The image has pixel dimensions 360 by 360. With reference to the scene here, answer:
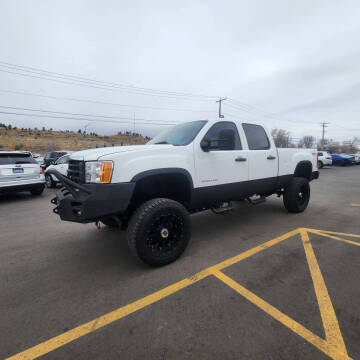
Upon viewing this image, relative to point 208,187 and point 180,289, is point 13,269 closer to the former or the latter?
point 180,289

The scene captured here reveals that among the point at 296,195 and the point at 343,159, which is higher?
the point at 343,159

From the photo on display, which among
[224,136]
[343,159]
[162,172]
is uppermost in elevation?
[224,136]

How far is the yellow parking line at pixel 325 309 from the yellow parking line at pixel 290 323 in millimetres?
49

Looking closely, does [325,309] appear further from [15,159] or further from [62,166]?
[62,166]

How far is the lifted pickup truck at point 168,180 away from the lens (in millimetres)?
2432

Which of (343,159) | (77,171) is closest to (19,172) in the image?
(77,171)

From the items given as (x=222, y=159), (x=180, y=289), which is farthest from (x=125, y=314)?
(x=222, y=159)

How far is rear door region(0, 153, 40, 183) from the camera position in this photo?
663cm

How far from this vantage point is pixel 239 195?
3.77m

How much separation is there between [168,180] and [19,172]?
6.42m

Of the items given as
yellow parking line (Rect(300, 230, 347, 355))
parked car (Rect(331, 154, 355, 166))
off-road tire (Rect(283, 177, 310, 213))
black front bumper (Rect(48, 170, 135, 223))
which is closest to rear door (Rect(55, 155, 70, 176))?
black front bumper (Rect(48, 170, 135, 223))

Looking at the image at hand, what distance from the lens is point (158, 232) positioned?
Result: 2.74 meters

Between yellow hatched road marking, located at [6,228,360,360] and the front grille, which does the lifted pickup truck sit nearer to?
the front grille

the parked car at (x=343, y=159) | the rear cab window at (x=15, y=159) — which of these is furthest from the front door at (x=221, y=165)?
the parked car at (x=343, y=159)
